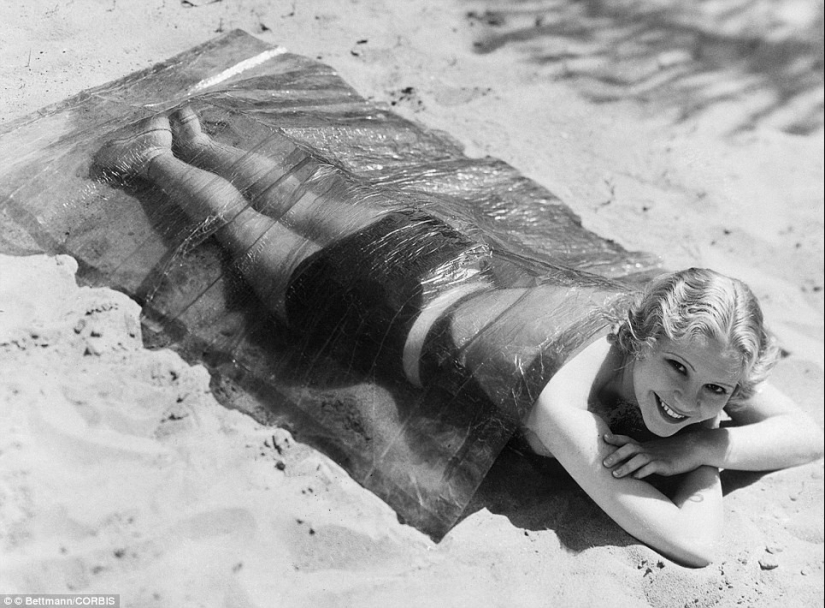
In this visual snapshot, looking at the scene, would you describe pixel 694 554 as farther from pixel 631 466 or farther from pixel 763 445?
pixel 763 445

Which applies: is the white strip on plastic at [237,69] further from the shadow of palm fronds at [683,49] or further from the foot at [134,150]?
the shadow of palm fronds at [683,49]

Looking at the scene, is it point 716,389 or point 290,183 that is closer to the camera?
point 716,389

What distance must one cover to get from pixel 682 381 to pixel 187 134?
174cm

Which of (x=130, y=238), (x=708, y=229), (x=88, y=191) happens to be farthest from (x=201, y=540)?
(x=708, y=229)

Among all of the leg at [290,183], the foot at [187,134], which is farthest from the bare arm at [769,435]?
the foot at [187,134]

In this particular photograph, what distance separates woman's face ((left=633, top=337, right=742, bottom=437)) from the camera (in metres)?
2.15

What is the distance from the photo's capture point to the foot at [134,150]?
2889mm

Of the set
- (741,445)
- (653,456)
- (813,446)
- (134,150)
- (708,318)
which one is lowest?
(813,446)

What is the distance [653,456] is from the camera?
91.7 inches

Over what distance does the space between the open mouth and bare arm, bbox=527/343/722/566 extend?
0.15m

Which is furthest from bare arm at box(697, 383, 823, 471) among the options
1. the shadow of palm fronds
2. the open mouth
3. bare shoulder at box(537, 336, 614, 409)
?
the shadow of palm fronds

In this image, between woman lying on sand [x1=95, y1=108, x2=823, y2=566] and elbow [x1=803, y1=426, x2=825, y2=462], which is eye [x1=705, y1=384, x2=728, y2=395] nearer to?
woman lying on sand [x1=95, y1=108, x2=823, y2=566]

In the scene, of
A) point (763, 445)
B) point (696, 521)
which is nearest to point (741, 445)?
point (763, 445)

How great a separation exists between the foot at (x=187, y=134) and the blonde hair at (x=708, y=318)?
1.48 metres
